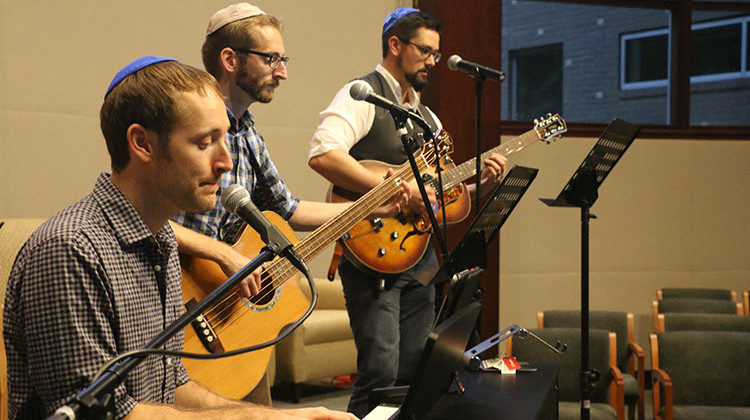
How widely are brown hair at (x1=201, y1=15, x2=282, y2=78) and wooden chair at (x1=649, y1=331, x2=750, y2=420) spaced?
2740 millimetres

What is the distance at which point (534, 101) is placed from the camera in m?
7.32

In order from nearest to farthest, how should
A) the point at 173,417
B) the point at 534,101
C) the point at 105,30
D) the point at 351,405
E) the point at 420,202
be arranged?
1. the point at 173,417
2. the point at 351,405
3. the point at 420,202
4. the point at 105,30
5. the point at 534,101

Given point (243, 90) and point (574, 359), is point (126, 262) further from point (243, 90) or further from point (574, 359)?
point (574, 359)

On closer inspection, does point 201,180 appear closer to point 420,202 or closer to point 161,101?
point 161,101

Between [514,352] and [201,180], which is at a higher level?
[201,180]

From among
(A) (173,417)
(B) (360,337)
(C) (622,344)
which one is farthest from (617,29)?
(A) (173,417)

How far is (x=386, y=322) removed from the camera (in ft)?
10.5

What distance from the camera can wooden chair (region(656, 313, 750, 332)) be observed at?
483 centimetres

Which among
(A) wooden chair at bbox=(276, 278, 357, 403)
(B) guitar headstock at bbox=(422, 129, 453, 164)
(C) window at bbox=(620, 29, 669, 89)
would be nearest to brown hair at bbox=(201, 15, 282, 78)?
(B) guitar headstock at bbox=(422, 129, 453, 164)

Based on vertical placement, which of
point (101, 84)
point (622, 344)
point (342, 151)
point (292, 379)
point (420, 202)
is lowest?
point (292, 379)

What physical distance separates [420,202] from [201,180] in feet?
6.05

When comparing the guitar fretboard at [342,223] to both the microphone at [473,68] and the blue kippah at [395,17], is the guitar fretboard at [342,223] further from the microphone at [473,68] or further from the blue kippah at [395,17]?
the blue kippah at [395,17]

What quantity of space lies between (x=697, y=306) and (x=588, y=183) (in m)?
2.58

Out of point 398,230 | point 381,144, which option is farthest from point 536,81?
point 398,230
